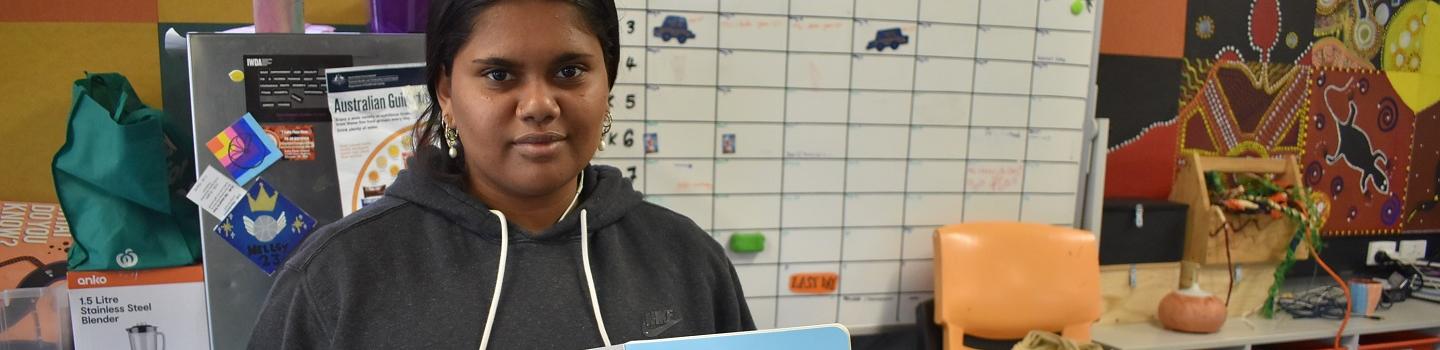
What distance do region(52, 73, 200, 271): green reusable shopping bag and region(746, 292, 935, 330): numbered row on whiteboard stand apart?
129cm

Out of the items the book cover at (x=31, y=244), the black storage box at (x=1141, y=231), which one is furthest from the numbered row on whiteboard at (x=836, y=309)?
the book cover at (x=31, y=244)

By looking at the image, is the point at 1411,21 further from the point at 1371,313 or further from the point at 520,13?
the point at 520,13

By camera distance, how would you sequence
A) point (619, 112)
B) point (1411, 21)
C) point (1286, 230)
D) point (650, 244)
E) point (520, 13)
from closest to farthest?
point (520, 13) → point (650, 244) → point (619, 112) → point (1286, 230) → point (1411, 21)

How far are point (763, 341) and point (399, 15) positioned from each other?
108 centimetres

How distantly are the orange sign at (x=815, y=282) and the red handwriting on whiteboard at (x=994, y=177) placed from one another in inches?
17.7

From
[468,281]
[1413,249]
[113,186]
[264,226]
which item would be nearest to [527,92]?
[468,281]

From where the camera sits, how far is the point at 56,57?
5.91 feet

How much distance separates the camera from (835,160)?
205cm

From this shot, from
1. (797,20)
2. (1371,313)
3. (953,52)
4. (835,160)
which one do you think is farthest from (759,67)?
(1371,313)

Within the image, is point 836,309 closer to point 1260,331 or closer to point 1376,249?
point 1260,331

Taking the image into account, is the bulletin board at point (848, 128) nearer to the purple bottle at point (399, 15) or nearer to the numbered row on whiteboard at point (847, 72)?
the numbered row on whiteboard at point (847, 72)

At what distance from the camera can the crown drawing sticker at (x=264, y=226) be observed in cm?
135

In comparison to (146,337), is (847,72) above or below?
above

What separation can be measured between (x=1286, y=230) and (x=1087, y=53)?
105 centimetres
